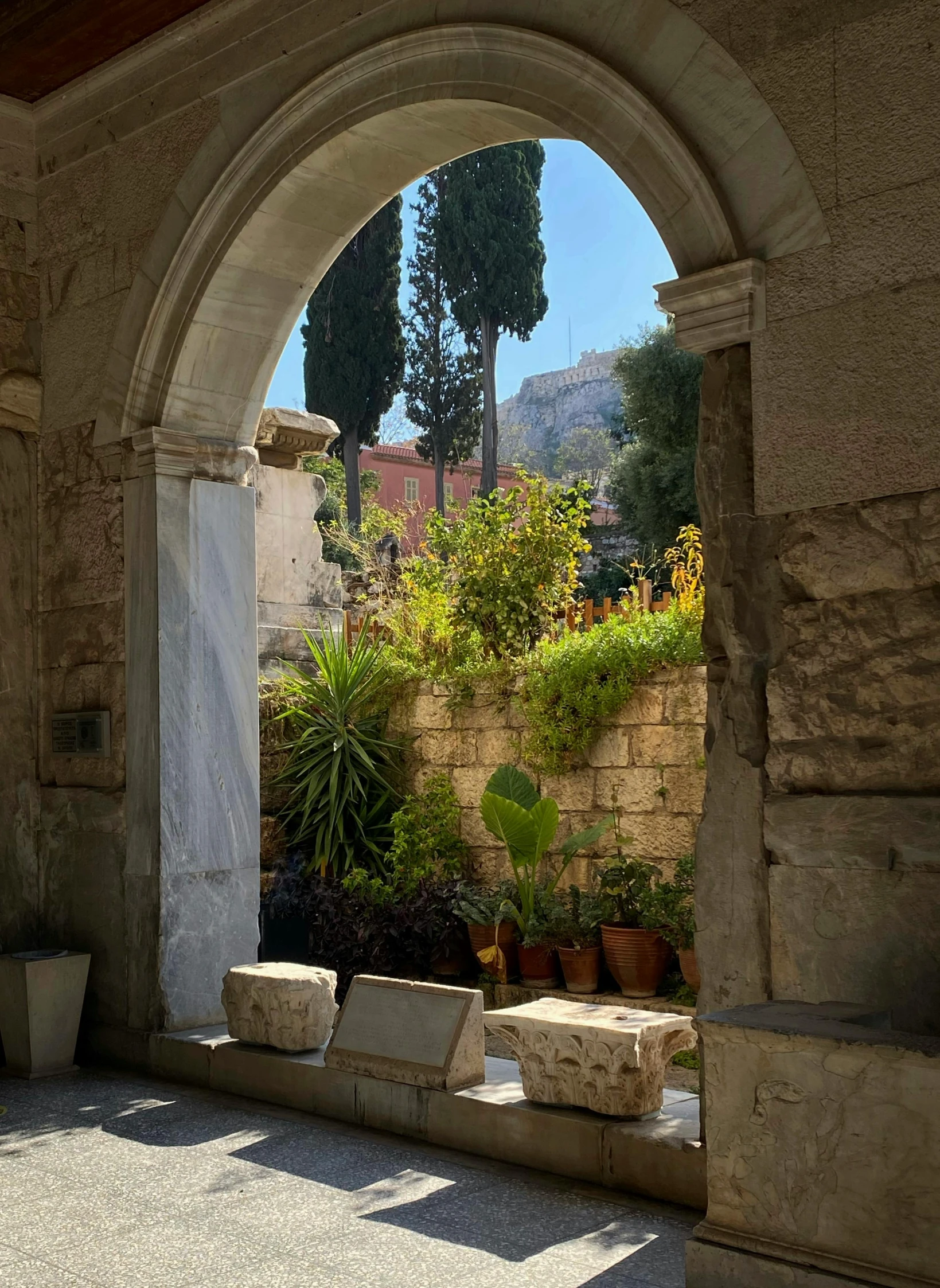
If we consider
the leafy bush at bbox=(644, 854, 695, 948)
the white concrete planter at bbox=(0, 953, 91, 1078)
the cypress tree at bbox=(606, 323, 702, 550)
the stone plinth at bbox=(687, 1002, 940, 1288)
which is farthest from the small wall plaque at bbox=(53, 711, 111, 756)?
the cypress tree at bbox=(606, 323, 702, 550)

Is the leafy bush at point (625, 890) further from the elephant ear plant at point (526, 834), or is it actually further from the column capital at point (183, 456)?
the column capital at point (183, 456)

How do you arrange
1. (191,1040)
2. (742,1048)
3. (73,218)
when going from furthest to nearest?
(73,218) → (191,1040) → (742,1048)

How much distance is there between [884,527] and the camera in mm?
2795

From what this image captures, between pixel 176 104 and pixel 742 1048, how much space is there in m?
3.92

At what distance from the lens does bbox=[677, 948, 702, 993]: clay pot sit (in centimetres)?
567

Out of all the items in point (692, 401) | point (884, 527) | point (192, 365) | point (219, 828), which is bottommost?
point (219, 828)

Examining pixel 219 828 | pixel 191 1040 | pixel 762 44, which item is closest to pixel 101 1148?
pixel 191 1040

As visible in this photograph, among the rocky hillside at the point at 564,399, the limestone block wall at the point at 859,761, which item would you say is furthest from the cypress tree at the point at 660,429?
the rocky hillside at the point at 564,399

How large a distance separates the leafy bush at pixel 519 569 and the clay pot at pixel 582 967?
5.99ft

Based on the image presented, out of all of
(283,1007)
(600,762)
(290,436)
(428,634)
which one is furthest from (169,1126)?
(290,436)

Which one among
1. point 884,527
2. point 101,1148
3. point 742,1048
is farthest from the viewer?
point 101,1148

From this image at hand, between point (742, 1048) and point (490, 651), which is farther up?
point (490, 651)

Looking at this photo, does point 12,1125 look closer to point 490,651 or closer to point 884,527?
point 884,527

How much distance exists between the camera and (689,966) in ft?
18.7
